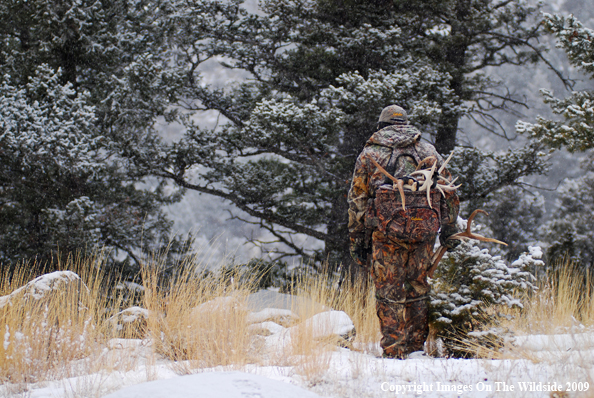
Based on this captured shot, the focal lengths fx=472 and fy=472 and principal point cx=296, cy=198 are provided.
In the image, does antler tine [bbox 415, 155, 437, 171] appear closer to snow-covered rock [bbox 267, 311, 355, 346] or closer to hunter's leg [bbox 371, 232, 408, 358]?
hunter's leg [bbox 371, 232, 408, 358]

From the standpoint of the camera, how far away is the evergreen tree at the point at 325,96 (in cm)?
849

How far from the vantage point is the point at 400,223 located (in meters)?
4.17

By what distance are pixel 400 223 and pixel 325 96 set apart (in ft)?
15.7

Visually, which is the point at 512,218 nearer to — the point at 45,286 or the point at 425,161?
the point at 425,161

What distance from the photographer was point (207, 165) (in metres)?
9.90

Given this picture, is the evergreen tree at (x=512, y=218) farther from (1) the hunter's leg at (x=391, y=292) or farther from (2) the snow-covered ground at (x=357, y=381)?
(2) the snow-covered ground at (x=357, y=381)

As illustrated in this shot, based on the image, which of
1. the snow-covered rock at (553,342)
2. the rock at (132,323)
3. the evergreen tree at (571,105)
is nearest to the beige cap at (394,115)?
the snow-covered rock at (553,342)

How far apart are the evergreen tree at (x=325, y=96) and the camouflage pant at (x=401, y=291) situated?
13.4 feet

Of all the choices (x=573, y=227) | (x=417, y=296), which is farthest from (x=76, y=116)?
(x=573, y=227)

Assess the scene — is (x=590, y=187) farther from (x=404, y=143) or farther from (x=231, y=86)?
(x=404, y=143)

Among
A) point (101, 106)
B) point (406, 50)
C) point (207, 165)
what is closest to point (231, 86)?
point (207, 165)

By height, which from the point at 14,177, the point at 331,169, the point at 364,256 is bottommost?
the point at 364,256

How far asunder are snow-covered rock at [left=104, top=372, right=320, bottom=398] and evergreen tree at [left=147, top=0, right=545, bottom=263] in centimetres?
590

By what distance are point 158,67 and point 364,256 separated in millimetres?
5972
